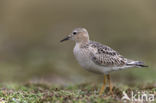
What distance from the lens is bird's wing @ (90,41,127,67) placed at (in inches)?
371

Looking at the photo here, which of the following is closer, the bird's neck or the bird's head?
the bird's neck

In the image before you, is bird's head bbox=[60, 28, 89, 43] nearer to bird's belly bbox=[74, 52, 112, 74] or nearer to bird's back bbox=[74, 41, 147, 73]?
bird's back bbox=[74, 41, 147, 73]

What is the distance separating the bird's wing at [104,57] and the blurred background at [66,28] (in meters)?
9.23

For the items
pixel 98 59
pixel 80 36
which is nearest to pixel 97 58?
pixel 98 59

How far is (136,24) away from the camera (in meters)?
26.1

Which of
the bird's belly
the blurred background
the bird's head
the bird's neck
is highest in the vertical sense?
the blurred background

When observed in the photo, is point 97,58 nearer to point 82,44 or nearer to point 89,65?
point 89,65

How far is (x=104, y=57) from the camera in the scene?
9.56 m

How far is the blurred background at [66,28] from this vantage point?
842 inches

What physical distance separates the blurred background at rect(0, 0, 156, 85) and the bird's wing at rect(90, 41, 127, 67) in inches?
363

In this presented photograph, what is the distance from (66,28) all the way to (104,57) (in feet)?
51.6

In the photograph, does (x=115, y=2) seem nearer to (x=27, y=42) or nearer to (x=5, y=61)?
(x=27, y=42)

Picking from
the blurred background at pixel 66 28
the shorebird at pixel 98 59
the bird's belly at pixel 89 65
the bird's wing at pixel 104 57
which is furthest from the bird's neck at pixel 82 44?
the blurred background at pixel 66 28

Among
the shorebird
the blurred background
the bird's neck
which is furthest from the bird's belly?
the blurred background
